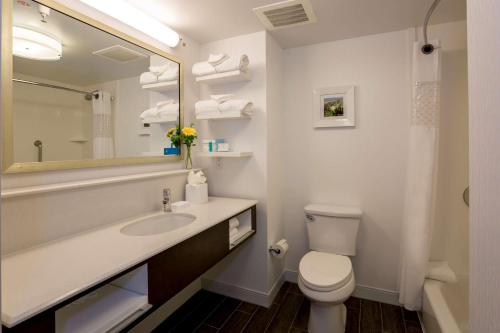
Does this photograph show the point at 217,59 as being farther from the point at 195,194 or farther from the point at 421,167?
the point at 421,167

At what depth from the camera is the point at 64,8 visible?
1.33 metres

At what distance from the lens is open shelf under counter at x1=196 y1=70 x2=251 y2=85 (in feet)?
6.36

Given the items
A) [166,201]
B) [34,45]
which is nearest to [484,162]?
[166,201]

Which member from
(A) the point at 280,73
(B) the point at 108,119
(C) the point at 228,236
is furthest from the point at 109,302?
(A) the point at 280,73

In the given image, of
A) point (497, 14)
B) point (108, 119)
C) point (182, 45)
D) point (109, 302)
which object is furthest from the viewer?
point (182, 45)

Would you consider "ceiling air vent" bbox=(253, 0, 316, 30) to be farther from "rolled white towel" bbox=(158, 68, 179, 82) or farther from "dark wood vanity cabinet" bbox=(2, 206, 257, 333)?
"dark wood vanity cabinet" bbox=(2, 206, 257, 333)

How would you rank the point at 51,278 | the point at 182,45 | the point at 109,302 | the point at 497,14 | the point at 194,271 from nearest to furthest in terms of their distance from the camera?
1. the point at 497,14
2. the point at 51,278
3. the point at 109,302
4. the point at 194,271
5. the point at 182,45

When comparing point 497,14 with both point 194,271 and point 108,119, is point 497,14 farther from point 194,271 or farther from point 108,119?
point 108,119

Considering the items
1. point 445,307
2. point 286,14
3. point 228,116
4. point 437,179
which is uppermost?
point 286,14

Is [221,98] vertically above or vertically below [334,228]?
above

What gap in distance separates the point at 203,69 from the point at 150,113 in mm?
538

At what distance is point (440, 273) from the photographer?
1.87 metres

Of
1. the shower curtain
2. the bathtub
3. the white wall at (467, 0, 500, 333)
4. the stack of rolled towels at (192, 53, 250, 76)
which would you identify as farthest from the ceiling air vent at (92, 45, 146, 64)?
the bathtub

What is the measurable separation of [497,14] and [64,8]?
5.73 ft
